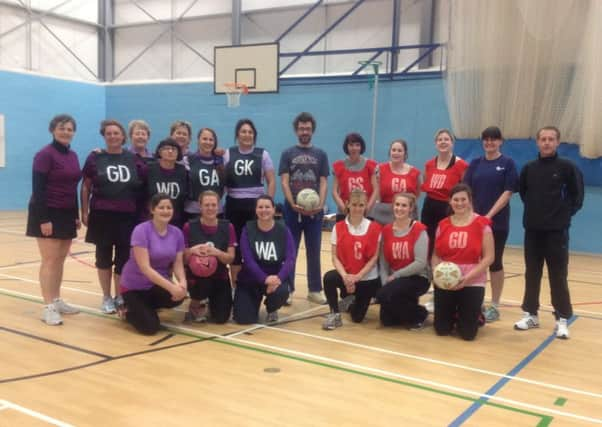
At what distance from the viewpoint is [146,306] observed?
157 inches

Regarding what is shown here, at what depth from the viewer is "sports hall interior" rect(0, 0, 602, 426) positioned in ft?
9.49

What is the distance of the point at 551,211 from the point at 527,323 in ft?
2.83

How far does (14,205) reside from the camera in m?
12.2

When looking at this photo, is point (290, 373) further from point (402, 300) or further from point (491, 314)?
point (491, 314)

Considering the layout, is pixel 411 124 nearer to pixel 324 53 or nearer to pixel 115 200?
pixel 324 53

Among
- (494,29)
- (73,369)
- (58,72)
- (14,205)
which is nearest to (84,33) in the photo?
(58,72)

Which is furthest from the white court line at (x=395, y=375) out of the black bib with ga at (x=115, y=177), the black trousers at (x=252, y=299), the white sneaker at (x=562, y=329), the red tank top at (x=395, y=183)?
the red tank top at (x=395, y=183)

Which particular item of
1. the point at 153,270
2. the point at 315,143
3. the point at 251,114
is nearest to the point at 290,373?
the point at 153,270

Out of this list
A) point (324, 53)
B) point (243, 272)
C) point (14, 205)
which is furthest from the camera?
point (14, 205)

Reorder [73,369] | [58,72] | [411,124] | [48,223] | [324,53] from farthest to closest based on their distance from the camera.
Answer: [58,72]
[324,53]
[411,124]
[48,223]
[73,369]

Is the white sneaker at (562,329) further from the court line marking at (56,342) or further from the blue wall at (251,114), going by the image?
the blue wall at (251,114)

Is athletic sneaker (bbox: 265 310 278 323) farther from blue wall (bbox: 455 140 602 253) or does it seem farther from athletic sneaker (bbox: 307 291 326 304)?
blue wall (bbox: 455 140 602 253)

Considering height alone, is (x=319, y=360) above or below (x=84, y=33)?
below

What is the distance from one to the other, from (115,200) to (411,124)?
22.2 feet
